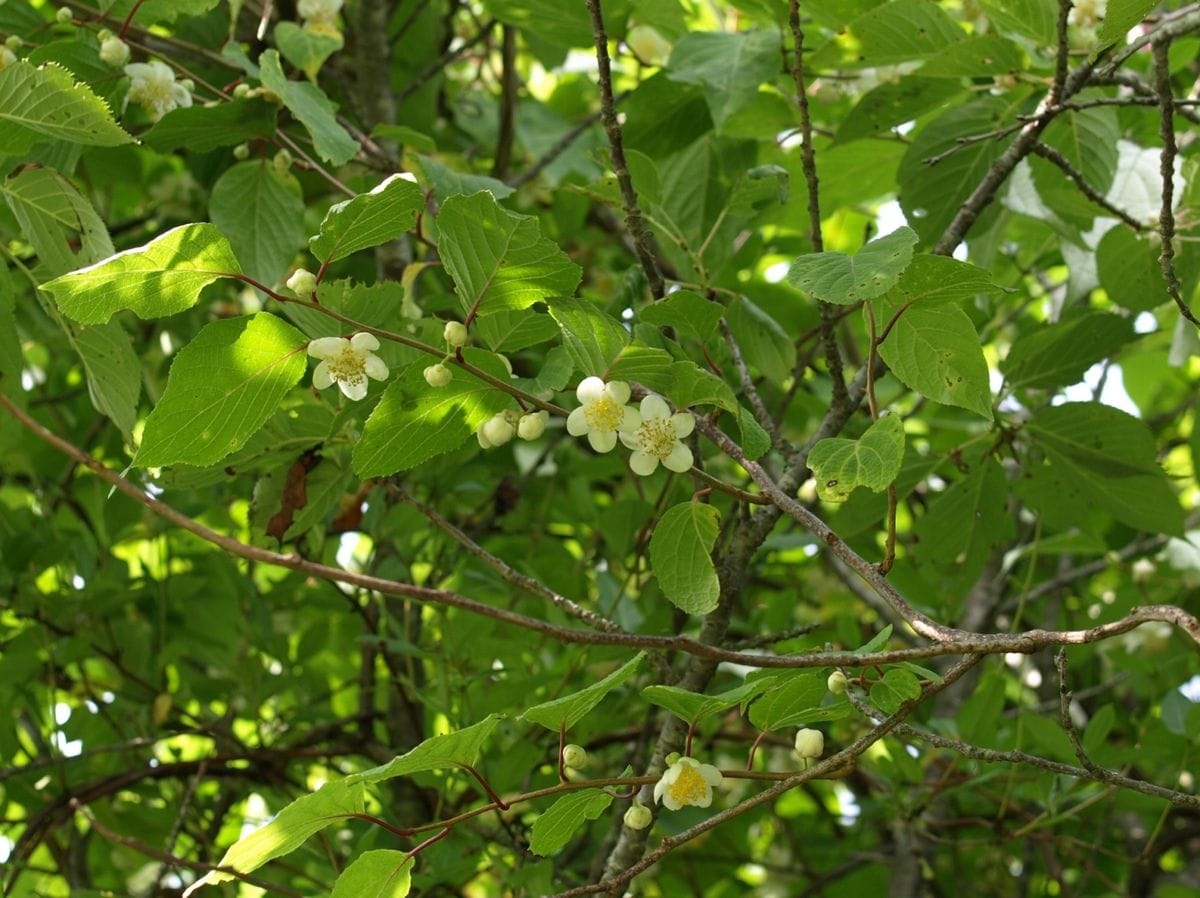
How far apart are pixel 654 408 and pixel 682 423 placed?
0.10ft

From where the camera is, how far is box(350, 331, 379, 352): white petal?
1087mm

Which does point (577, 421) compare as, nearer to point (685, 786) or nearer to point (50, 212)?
point (685, 786)

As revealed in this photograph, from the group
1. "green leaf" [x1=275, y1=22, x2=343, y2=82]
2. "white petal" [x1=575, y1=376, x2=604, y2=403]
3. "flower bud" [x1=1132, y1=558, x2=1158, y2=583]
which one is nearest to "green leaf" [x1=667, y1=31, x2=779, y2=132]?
"green leaf" [x1=275, y1=22, x2=343, y2=82]

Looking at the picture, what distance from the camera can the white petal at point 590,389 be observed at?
3.47 feet

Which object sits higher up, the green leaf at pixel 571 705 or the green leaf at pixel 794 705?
the green leaf at pixel 571 705

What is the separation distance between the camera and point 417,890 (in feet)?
5.98

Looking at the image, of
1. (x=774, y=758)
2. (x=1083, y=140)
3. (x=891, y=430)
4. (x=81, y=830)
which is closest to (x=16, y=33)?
(x=891, y=430)

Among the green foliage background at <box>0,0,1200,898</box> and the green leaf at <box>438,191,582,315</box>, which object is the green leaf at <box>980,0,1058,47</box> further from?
the green leaf at <box>438,191,582,315</box>

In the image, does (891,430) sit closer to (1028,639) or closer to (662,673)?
(1028,639)

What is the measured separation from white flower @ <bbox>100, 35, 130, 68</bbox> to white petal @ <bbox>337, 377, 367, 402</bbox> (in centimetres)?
67

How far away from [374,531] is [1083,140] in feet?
3.92

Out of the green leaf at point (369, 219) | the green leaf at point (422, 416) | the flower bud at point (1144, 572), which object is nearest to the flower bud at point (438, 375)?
the green leaf at point (422, 416)

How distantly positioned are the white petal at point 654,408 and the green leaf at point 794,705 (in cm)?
27

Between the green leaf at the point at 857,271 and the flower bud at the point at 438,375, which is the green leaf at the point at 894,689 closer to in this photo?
the green leaf at the point at 857,271
